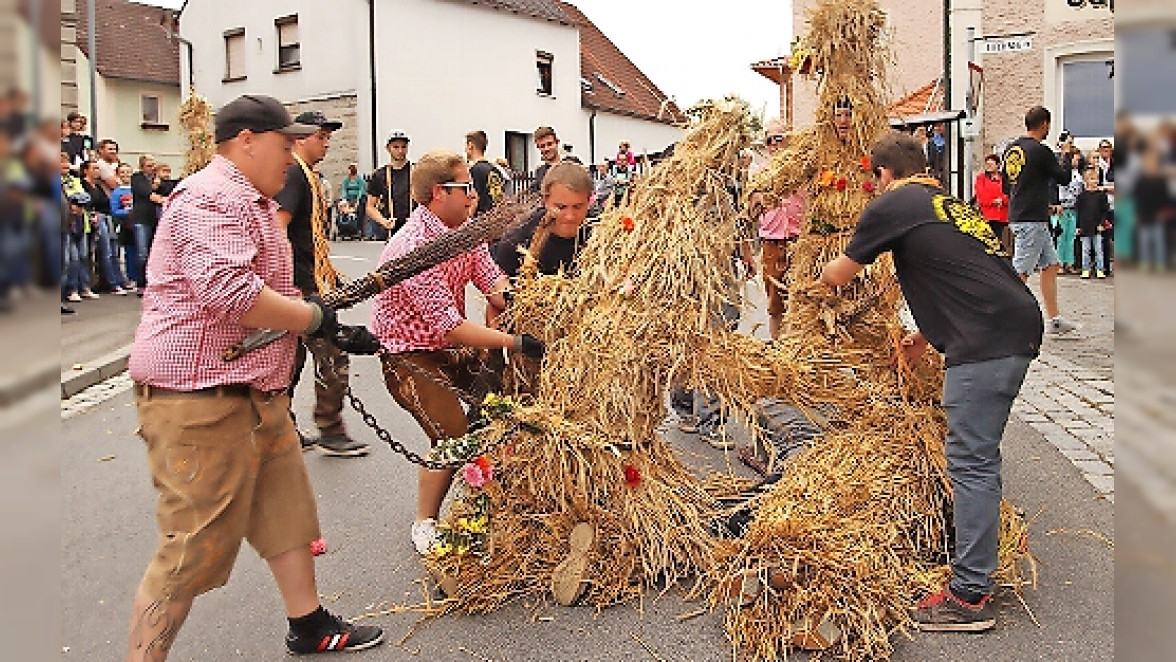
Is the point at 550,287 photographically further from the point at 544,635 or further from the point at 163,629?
Answer: the point at 163,629

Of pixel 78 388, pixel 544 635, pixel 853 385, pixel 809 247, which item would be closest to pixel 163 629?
pixel 544 635

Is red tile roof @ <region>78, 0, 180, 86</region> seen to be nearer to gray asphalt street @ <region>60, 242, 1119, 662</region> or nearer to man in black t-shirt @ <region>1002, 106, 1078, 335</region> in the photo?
man in black t-shirt @ <region>1002, 106, 1078, 335</region>

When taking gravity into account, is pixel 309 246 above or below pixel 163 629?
above

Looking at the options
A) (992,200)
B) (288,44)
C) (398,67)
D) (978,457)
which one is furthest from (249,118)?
(288,44)

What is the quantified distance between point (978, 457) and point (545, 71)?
36.4m

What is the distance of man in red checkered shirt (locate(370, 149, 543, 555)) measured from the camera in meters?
4.53

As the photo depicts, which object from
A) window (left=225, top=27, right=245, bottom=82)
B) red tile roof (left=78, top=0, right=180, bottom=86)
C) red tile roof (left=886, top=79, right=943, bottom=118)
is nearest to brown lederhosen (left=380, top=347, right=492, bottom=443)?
red tile roof (left=886, top=79, right=943, bottom=118)

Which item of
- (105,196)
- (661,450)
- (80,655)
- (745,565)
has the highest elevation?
(105,196)

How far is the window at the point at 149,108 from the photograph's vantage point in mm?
40344

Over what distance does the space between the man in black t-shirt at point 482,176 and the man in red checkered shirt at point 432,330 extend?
11.3 feet

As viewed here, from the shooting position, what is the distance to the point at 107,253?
15.0 metres

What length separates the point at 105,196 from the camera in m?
14.6

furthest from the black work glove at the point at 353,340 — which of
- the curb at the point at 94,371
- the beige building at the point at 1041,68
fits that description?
the beige building at the point at 1041,68
